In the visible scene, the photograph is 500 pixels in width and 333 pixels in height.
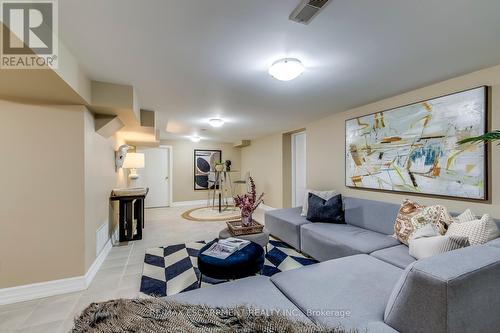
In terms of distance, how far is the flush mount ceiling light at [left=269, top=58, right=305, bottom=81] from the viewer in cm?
176

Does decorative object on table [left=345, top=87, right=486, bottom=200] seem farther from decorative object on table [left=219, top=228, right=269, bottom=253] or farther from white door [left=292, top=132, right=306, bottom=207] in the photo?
white door [left=292, top=132, right=306, bottom=207]

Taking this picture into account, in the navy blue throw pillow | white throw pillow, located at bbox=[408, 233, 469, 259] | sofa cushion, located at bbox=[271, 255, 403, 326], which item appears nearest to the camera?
sofa cushion, located at bbox=[271, 255, 403, 326]

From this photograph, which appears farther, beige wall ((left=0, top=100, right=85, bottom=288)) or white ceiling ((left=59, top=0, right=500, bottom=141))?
beige wall ((left=0, top=100, right=85, bottom=288))

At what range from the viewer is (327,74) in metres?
2.09

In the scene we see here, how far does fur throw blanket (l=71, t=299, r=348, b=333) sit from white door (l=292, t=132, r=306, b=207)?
171 inches

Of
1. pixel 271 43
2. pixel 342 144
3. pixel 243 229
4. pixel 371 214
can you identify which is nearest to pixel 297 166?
pixel 342 144

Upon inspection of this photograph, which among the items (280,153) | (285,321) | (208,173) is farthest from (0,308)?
(208,173)

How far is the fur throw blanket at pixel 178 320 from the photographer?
932 millimetres

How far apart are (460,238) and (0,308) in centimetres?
380

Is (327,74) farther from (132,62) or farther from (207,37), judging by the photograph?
(132,62)

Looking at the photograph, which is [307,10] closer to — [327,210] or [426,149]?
[426,149]

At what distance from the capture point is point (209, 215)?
17.4 feet

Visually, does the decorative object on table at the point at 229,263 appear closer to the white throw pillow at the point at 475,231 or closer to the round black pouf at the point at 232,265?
the round black pouf at the point at 232,265

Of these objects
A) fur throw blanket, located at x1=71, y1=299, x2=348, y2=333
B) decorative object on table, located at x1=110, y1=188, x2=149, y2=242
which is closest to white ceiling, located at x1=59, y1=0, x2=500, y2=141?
fur throw blanket, located at x1=71, y1=299, x2=348, y2=333
